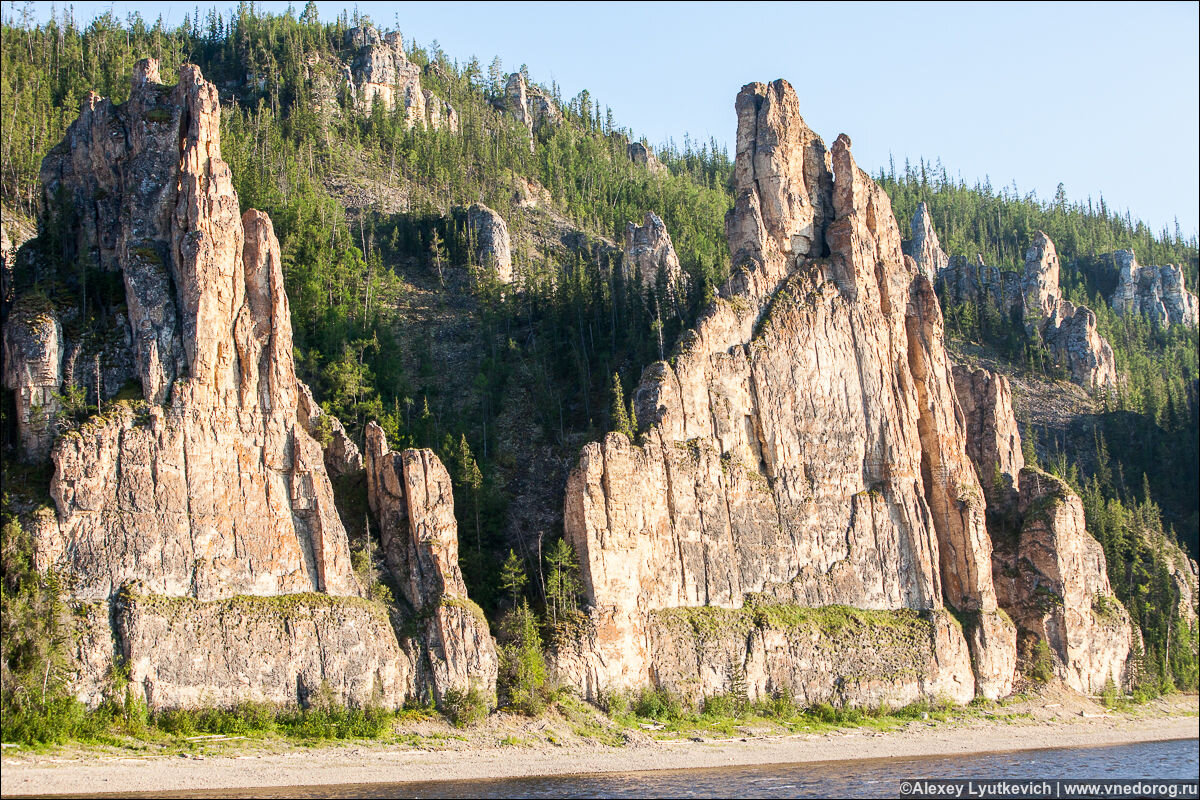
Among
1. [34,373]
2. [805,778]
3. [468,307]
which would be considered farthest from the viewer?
[468,307]

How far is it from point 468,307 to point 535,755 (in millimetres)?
68246

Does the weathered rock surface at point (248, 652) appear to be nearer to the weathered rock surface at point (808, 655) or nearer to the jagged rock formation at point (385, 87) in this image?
the weathered rock surface at point (808, 655)

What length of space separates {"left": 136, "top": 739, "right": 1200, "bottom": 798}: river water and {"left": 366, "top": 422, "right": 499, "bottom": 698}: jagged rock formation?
11.0 m

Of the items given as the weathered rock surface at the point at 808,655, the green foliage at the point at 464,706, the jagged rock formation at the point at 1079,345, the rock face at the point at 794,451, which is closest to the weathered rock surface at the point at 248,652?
the green foliage at the point at 464,706

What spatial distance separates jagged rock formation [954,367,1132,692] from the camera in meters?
115

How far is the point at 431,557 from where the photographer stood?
9081 cm

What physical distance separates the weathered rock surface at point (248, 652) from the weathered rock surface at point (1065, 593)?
198ft

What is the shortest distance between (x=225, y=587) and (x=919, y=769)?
48.1m

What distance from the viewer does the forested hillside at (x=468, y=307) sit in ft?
356

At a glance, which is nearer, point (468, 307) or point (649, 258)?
point (468, 307)

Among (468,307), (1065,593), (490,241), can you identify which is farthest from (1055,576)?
(490,241)

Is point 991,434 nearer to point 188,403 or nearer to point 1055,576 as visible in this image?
point 1055,576

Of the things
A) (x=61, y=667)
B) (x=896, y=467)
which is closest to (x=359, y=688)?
(x=61, y=667)

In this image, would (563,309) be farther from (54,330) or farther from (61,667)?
(61,667)
